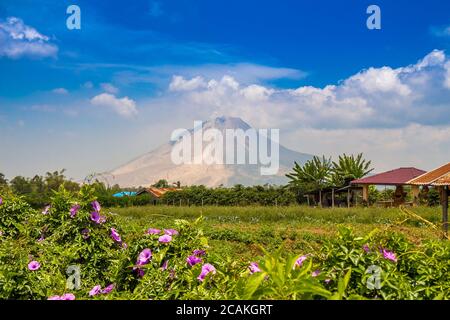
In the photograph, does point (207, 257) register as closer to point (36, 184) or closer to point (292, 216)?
point (292, 216)

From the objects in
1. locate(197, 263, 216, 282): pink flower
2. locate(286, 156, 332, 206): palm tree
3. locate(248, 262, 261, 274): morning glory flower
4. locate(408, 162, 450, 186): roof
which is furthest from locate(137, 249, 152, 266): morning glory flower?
locate(286, 156, 332, 206): palm tree

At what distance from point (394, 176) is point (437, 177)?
15307 millimetres

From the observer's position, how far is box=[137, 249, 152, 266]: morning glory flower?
7.47 ft

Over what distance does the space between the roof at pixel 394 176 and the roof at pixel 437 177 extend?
12.2 m

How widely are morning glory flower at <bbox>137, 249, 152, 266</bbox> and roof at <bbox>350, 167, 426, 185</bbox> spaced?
29.0 m

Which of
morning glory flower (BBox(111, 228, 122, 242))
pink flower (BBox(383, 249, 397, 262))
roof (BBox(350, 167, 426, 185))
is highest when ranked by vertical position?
roof (BBox(350, 167, 426, 185))

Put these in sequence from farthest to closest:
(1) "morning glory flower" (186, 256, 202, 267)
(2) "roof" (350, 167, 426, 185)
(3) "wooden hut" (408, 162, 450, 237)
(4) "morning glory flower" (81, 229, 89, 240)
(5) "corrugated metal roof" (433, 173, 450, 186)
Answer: (2) "roof" (350, 167, 426, 185) → (5) "corrugated metal roof" (433, 173, 450, 186) → (3) "wooden hut" (408, 162, 450, 237) → (4) "morning glory flower" (81, 229, 89, 240) → (1) "morning glory flower" (186, 256, 202, 267)

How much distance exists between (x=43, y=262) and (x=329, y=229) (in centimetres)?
1319

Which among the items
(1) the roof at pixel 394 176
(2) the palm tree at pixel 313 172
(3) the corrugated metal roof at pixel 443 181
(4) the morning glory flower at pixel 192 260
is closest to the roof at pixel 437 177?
(3) the corrugated metal roof at pixel 443 181

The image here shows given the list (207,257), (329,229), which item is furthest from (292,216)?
(207,257)

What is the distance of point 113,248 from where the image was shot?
11.4ft

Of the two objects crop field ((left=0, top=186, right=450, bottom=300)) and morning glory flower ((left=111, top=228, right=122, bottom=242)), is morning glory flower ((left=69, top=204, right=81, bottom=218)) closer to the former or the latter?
crop field ((left=0, top=186, right=450, bottom=300))

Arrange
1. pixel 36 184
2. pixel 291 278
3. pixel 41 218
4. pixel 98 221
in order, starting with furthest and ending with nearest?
pixel 36 184 → pixel 41 218 → pixel 98 221 → pixel 291 278

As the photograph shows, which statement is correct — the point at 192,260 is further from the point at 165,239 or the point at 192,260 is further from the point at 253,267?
the point at 253,267
